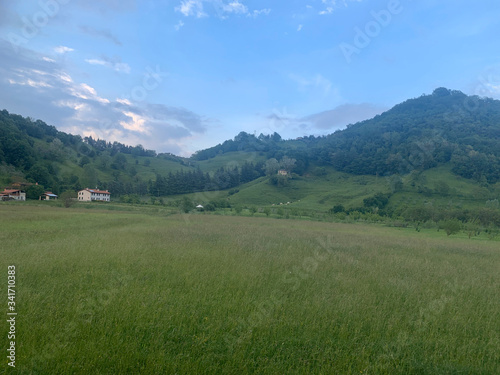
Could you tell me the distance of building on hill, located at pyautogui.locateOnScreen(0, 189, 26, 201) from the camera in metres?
61.3

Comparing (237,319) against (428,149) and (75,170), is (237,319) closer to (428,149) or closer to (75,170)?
(75,170)

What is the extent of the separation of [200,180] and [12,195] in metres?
69.9

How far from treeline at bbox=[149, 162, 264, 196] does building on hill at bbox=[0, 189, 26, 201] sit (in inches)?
1738

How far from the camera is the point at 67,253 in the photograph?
10828 millimetres

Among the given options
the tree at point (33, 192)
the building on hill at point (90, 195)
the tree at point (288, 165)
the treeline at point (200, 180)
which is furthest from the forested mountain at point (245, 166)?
the tree at point (33, 192)

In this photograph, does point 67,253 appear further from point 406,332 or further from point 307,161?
point 307,161

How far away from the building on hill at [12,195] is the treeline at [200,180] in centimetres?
4415

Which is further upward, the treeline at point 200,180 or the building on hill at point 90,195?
the treeline at point 200,180

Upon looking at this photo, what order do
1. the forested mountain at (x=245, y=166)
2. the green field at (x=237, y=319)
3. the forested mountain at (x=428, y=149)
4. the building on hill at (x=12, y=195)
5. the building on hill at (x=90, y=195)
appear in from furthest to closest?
1. the forested mountain at (x=428, y=149)
2. the forested mountain at (x=245, y=166)
3. the building on hill at (x=90, y=195)
4. the building on hill at (x=12, y=195)
5. the green field at (x=237, y=319)

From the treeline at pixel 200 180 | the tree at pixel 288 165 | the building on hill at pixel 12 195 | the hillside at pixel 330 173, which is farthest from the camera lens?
the tree at pixel 288 165

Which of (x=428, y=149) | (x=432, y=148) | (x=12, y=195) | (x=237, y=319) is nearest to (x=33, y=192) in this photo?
(x=12, y=195)

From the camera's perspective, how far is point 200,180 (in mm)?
126438

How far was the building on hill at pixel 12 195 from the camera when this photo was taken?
6128cm

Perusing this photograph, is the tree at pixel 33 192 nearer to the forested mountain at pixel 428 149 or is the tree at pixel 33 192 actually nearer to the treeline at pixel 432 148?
the forested mountain at pixel 428 149
